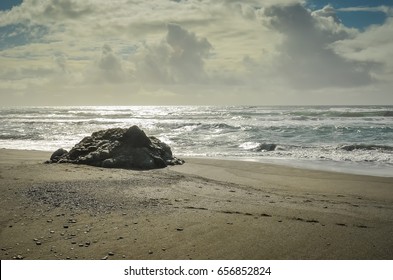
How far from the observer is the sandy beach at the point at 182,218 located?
164 inches

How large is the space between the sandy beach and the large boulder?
1565mm

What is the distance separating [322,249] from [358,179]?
6418 mm

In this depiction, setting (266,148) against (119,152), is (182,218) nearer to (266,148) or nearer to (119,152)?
(119,152)

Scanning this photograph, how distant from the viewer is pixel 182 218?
5.27 meters

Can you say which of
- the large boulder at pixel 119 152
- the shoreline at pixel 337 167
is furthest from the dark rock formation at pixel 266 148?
the large boulder at pixel 119 152

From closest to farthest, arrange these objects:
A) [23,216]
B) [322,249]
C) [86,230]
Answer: [322,249] → [86,230] → [23,216]

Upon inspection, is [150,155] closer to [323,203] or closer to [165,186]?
[165,186]

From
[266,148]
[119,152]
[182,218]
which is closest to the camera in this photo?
[182,218]

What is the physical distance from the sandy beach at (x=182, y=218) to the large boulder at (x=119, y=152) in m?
1.56

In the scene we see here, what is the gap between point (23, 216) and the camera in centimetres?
515

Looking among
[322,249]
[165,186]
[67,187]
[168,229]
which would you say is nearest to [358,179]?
[165,186]

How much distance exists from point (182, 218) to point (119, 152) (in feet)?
19.1

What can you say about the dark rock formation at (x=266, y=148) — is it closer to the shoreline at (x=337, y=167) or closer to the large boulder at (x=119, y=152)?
the shoreline at (x=337, y=167)

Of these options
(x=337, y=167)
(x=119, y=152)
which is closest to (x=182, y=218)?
(x=119, y=152)
